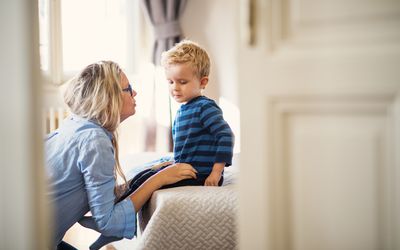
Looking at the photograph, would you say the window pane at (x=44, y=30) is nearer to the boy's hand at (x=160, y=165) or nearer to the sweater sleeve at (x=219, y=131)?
the boy's hand at (x=160, y=165)

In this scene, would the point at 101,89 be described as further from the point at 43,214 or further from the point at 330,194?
the point at 330,194

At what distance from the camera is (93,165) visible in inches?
60.2

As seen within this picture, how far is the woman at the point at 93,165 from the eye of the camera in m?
1.54

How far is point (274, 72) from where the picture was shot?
0.91m

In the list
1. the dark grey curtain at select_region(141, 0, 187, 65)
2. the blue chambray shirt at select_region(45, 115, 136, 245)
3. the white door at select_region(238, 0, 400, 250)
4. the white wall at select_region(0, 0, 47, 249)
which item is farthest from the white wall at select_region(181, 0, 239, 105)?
the white wall at select_region(0, 0, 47, 249)

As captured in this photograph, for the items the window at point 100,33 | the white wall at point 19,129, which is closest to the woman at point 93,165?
the white wall at point 19,129

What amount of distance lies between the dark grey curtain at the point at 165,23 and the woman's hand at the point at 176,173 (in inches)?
61.7

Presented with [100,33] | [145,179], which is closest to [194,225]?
[145,179]

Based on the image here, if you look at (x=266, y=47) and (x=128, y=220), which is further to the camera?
(x=128, y=220)

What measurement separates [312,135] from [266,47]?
0.20 m

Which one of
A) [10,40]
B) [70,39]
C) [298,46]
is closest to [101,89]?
[10,40]

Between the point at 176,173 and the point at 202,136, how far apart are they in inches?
8.9

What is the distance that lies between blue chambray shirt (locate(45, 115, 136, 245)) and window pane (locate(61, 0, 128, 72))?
68.8 inches

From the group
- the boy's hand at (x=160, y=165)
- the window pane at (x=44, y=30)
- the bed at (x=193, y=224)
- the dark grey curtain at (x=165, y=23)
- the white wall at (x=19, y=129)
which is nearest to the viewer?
the white wall at (x=19, y=129)
